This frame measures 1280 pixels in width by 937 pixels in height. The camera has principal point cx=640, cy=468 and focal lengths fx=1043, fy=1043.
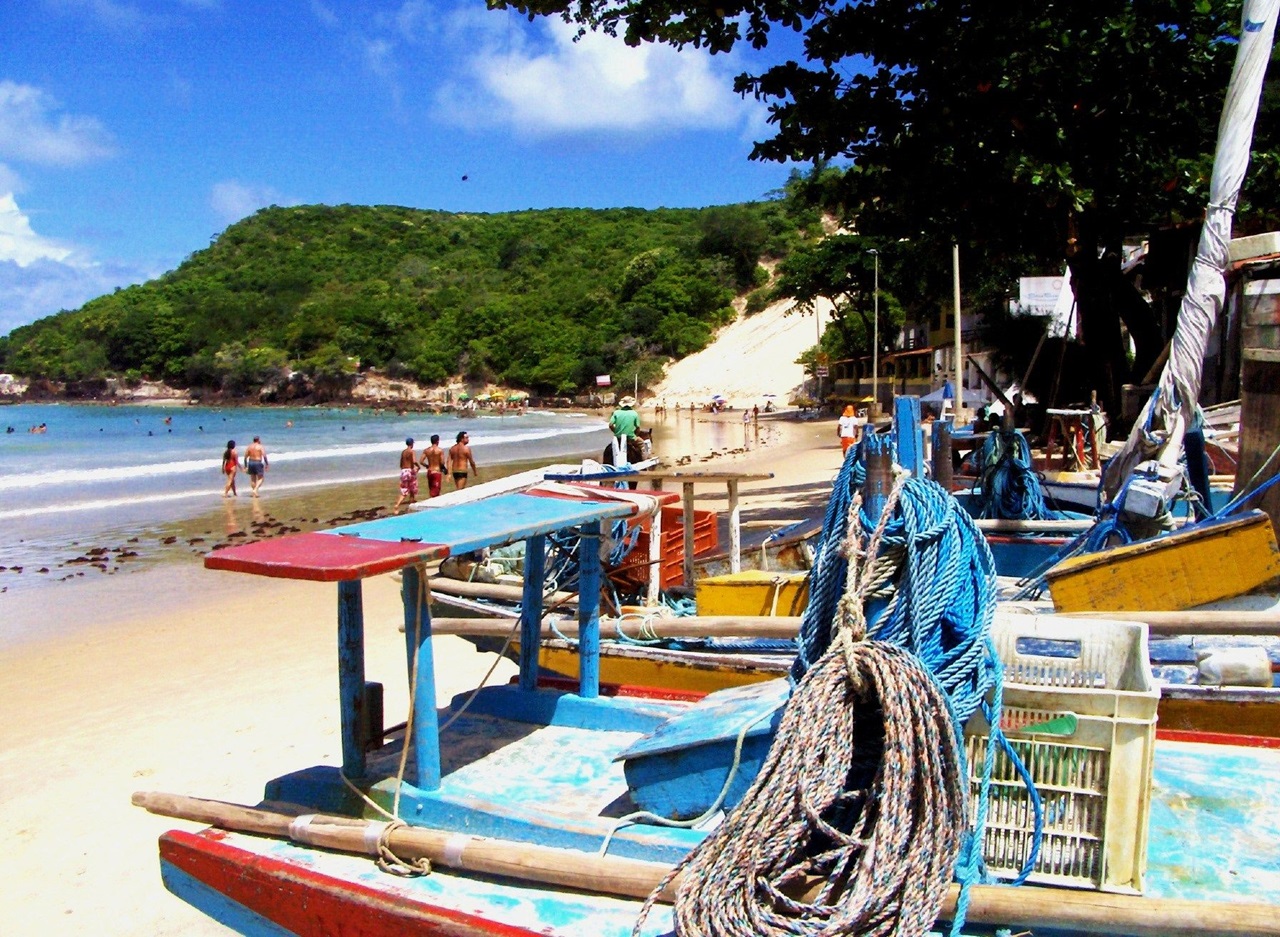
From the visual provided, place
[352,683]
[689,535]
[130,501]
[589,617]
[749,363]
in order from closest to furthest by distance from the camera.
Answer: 1. [352,683]
2. [589,617]
3. [689,535]
4. [130,501]
5. [749,363]

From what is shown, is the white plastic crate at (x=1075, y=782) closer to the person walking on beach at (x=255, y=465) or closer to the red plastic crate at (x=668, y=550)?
the red plastic crate at (x=668, y=550)

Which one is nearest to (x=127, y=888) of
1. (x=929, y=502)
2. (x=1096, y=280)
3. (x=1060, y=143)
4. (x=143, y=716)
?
(x=143, y=716)

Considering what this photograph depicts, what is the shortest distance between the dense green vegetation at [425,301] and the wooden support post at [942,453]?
257 ft

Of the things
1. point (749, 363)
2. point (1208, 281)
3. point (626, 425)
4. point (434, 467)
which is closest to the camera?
point (1208, 281)

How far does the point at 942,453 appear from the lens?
945 cm

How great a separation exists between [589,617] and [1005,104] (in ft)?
32.1

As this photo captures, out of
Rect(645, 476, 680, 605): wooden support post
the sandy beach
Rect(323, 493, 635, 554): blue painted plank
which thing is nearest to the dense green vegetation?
the sandy beach

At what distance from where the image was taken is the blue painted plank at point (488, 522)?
4.13m

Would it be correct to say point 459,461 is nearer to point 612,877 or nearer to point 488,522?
point 488,522

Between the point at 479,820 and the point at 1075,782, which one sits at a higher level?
the point at 1075,782

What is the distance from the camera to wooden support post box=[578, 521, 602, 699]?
5449 millimetres

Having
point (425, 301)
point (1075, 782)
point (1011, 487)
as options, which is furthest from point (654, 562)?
point (425, 301)

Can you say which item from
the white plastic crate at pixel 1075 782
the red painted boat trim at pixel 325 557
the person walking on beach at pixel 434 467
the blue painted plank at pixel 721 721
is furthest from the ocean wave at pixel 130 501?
the white plastic crate at pixel 1075 782

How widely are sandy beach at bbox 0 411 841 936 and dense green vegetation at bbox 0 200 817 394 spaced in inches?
2968
